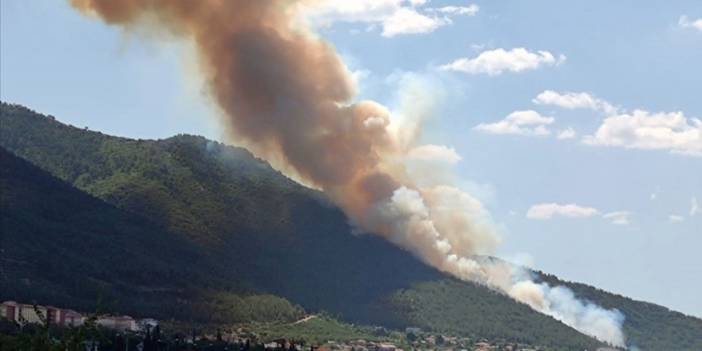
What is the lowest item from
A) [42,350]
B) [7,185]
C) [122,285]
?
[42,350]

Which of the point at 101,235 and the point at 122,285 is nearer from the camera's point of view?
the point at 122,285

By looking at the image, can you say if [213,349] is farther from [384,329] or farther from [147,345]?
[384,329]

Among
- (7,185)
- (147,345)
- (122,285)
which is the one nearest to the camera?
(147,345)

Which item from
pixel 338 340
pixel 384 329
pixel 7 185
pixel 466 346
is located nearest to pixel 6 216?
pixel 7 185

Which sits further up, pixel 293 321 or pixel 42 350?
pixel 293 321

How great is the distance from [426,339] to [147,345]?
8633 centimetres

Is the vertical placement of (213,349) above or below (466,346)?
below

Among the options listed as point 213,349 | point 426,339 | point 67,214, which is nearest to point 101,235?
point 67,214

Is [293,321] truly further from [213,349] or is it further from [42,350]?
[42,350]

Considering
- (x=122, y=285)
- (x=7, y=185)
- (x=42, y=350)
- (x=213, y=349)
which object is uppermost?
(x=7, y=185)

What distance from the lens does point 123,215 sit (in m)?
197

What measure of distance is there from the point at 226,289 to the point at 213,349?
56.8m

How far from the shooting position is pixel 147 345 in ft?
386

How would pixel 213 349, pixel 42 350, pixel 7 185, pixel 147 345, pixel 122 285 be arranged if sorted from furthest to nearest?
pixel 7 185
pixel 122 285
pixel 213 349
pixel 147 345
pixel 42 350
